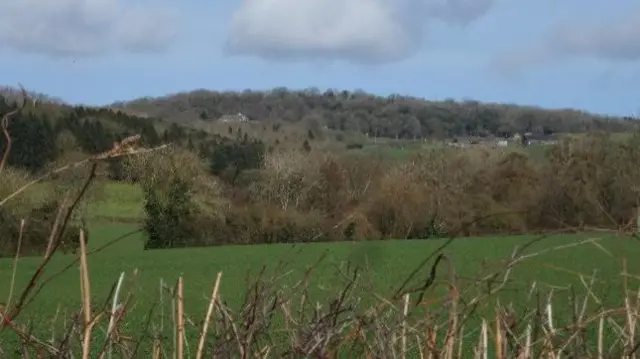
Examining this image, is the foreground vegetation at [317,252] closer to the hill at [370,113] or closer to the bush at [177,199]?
the bush at [177,199]

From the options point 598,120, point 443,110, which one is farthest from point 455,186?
point 443,110

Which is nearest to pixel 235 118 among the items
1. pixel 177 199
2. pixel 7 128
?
pixel 177 199

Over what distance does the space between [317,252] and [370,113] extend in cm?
12019

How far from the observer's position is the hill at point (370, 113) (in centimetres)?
12988

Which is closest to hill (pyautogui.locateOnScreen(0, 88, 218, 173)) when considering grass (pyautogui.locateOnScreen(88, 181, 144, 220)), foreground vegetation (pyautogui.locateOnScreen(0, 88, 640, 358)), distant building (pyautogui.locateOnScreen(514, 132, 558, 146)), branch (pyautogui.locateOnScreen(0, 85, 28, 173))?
foreground vegetation (pyautogui.locateOnScreen(0, 88, 640, 358))

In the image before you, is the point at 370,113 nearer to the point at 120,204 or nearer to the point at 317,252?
the point at 120,204

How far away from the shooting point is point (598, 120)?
12538cm

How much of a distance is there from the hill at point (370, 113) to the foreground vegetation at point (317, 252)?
1514 cm

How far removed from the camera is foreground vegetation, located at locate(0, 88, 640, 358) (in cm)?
167

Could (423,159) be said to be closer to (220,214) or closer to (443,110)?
(220,214)

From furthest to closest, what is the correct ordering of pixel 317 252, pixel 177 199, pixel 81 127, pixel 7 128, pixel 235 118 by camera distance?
pixel 235 118, pixel 81 127, pixel 177 199, pixel 317 252, pixel 7 128

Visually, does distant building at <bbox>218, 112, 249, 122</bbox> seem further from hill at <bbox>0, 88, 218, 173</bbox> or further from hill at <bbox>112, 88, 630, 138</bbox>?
hill at <bbox>0, 88, 218, 173</bbox>

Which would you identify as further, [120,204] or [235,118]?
[235,118]

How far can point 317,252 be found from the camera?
24.9 metres
